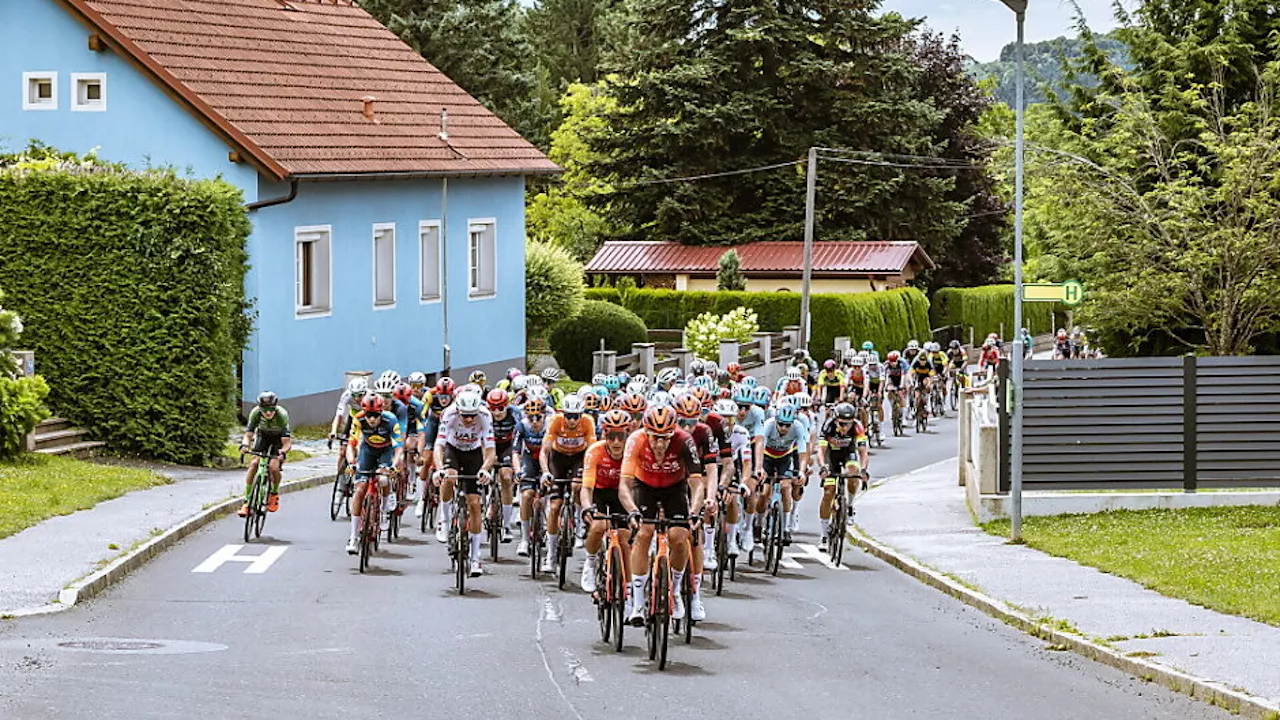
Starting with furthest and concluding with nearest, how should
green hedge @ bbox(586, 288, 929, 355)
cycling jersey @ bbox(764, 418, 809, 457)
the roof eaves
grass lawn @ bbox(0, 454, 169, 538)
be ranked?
green hedge @ bbox(586, 288, 929, 355) → the roof eaves → grass lawn @ bbox(0, 454, 169, 538) → cycling jersey @ bbox(764, 418, 809, 457)

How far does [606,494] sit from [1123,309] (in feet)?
68.4

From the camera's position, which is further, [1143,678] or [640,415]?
[640,415]

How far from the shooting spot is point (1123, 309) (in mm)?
35594

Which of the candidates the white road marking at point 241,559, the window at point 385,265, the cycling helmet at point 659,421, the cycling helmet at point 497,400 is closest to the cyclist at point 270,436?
the white road marking at point 241,559

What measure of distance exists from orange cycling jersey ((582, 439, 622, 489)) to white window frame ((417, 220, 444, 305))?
28.5 m

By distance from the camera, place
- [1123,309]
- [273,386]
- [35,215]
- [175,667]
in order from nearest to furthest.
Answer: [175,667]
[35,215]
[1123,309]
[273,386]

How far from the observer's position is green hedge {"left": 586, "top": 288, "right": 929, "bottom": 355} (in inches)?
2534

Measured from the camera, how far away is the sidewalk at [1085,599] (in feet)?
49.3

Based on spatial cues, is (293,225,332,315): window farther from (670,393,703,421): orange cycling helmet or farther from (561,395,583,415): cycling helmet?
(670,393,703,421): orange cycling helmet

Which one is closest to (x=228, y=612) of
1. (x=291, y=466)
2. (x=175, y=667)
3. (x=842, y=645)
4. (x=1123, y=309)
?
(x=175, y=667)

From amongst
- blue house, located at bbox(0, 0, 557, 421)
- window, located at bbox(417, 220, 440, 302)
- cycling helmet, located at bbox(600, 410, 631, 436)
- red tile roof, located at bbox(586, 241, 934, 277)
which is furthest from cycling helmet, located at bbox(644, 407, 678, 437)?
red tile roof, located at bbox(586, 241, 934, 277)

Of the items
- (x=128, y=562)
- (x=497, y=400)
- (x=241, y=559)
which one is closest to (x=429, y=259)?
(x=241, y=559)

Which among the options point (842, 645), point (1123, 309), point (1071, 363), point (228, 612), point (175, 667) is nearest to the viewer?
point (175, 667)

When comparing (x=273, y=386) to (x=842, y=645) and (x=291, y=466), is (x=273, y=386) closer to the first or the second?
(x=291, y=466)
